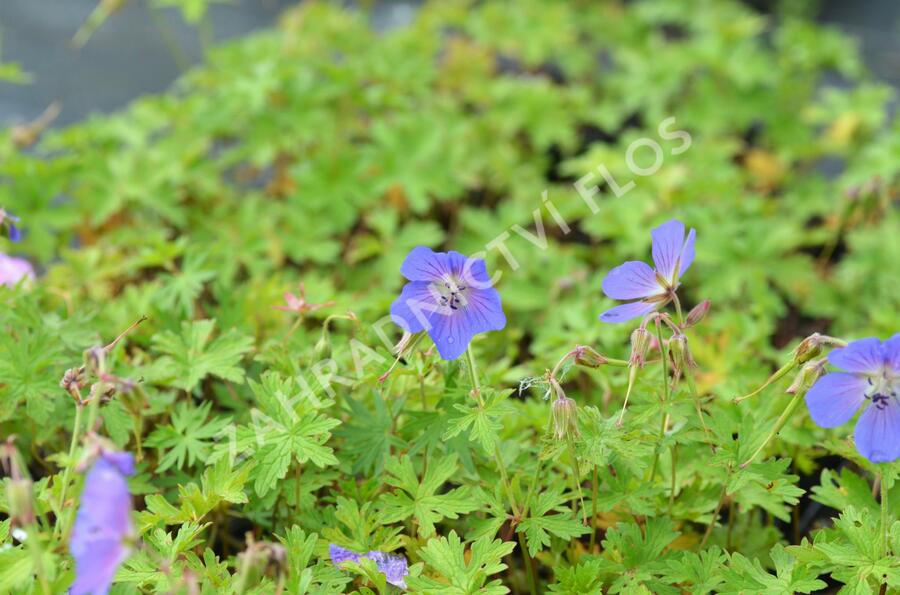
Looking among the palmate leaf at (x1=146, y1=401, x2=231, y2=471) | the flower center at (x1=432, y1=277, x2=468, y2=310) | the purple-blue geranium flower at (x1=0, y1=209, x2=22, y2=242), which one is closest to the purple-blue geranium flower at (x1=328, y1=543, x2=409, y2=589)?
the palmate leaf at (x1=146, y1=401, x2=231, y2=471)

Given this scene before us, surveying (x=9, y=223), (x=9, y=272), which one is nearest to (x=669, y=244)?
(x=9, y=223)

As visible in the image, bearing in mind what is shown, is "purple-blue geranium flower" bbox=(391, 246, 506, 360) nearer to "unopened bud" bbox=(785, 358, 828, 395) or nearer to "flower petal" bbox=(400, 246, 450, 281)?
"flower petal" bbox=(400, 246, 450, 281)

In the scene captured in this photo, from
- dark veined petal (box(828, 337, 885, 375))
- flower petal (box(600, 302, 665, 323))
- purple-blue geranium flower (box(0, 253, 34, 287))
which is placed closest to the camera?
dark veined petal (box(828, 337, 885, 375))

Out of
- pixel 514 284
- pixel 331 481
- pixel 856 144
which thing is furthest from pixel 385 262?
pixel 856 144

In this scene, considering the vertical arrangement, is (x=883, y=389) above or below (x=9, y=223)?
below

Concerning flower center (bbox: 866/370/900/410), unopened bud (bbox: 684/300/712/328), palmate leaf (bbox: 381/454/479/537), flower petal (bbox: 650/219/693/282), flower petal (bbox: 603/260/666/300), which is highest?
flower petal (bbox: 650/219/693/282)

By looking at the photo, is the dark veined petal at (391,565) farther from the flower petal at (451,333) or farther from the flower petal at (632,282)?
the flower petal at (632,282)

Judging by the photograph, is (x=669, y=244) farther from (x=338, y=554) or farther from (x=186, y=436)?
(x=186, y=436)
